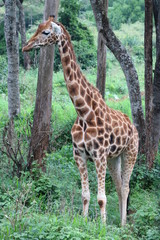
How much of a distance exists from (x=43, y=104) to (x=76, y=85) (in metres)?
2.26

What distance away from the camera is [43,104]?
8812 mm

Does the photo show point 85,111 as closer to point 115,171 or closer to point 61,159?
point 115,171

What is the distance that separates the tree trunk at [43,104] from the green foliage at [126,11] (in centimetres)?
3333

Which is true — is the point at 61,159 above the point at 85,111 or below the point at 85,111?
below

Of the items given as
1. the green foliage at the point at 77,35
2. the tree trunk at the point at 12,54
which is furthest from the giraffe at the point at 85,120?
the green foliage at the point at 77,35

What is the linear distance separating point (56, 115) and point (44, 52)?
4533 mm

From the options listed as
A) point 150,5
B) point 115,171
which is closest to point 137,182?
point 115,171

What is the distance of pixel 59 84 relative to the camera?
20.8m

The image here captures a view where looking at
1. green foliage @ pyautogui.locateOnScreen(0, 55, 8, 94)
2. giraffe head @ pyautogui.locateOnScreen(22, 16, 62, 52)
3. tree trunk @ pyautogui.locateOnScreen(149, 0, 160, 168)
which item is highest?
giraffe head @ pyautogui.locateOnScreen(22, 16, 62, 52)

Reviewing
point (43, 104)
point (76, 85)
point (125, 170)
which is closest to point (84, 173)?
point (125, 170)

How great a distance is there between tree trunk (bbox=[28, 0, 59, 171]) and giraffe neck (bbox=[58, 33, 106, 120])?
6.73ft

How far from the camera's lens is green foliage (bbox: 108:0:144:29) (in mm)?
41781

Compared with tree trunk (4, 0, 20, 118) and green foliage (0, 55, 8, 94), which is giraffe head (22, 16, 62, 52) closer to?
tree trunk (4, 0, 20, 118)

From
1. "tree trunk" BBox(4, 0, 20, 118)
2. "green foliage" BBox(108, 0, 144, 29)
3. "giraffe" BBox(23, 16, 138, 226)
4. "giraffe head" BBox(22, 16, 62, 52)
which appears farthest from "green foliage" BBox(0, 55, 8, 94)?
"green foliage" BBox(108, 0, 144, 29)
